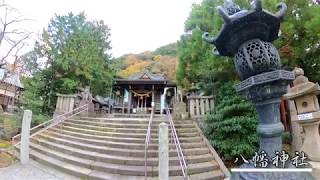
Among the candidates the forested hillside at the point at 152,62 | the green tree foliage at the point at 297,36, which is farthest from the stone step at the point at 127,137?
the forested hillside at the point at 152,62

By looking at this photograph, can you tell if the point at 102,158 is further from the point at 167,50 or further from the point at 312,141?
the point at 167,50

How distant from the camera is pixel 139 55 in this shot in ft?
201

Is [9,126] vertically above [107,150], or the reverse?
[9,126]

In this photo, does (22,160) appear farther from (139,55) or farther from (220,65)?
(139,55)

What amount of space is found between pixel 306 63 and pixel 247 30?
28.8 feet

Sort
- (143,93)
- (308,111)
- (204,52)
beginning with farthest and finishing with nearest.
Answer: (143,93), (204,52), (308,111)

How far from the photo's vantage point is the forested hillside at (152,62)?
42.1 metres

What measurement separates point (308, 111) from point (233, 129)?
2925 mm

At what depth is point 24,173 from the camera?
784cm

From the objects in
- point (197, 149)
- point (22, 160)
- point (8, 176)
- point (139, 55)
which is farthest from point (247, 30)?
point (139, 55)

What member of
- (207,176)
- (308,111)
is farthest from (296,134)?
(207,176)

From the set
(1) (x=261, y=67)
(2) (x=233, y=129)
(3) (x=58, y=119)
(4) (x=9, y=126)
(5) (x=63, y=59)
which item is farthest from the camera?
(5) (x=63, y=59)

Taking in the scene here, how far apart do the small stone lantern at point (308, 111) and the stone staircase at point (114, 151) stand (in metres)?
2.69

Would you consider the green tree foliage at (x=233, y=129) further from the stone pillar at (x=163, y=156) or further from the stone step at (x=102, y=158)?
the stone pillar at (x=163, y=156)
